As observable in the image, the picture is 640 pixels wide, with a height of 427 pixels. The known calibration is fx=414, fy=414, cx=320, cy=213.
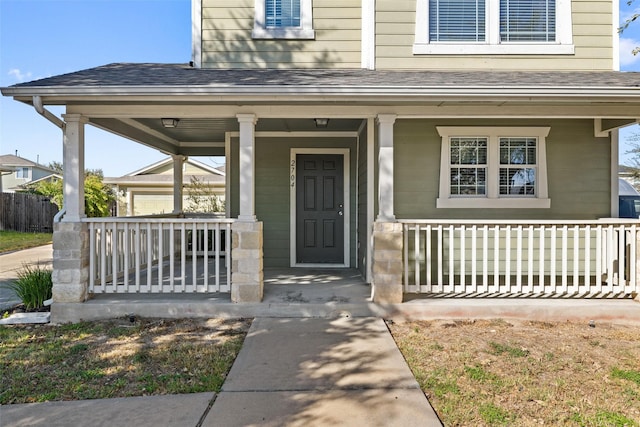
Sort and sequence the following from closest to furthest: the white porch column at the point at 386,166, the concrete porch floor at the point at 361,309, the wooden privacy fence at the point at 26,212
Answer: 1. the concrete porch floor at the point at 361,309
2. the white porch column at the point at 386,166
3. the wooden privacy fence at the point at 26,212

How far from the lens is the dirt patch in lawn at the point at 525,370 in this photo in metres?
2.65

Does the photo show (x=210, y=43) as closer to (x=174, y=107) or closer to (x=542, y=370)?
(x=174, y=107)

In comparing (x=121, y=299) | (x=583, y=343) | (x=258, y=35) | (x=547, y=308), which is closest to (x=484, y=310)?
(x=547, y=308)

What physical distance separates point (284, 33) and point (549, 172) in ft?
14.1

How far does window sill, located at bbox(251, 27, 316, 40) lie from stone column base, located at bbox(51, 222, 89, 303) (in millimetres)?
3641

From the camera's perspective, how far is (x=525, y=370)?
331cm

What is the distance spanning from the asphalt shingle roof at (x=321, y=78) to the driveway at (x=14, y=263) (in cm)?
307

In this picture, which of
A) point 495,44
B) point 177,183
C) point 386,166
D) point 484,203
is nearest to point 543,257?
point 484,203

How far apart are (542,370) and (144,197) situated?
16.1 m

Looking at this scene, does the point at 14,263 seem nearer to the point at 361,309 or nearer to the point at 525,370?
the point at 361,309

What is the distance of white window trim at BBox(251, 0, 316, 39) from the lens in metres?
6.14

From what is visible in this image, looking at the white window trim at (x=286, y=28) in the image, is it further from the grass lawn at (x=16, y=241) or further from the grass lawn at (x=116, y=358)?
the grass lawn at (x=16, y=241)

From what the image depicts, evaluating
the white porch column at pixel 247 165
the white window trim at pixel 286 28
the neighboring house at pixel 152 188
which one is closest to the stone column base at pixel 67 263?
the white porch column at pixel 247 165

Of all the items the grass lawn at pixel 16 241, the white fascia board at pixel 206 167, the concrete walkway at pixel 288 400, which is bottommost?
the concrete walkway at pixel 288 400
